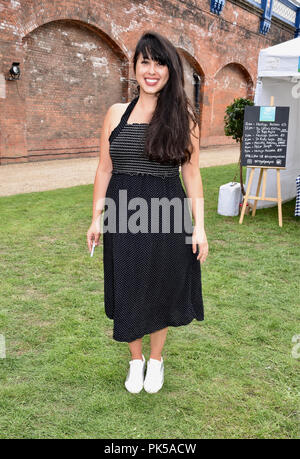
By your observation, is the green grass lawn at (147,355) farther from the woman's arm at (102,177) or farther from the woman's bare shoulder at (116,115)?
the woman's bare shoulder at (116,115)

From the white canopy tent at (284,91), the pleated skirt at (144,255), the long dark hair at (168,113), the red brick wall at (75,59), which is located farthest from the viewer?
the red brick wall at (75,59)

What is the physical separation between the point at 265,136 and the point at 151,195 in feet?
13.2

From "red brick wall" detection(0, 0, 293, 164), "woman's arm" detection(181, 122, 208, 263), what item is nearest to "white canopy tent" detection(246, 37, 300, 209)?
"woman's arm" detection(181, 122, 208, 263)

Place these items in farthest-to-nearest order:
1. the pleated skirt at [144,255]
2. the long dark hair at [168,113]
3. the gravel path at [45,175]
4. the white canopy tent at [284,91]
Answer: the gravel path at [45,175]
the white canopy tent at [284,91]
the pleated skirt at [144,255]
the long dark hair at [168,113]

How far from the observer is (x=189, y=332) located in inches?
112

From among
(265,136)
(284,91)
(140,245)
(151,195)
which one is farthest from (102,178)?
(284,91)

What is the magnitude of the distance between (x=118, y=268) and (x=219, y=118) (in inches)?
676

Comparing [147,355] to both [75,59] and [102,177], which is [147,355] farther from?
[75,59]

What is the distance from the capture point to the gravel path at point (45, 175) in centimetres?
804

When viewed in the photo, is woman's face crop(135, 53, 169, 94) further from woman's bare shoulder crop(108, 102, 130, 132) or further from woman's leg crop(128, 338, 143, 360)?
woman's leg crop(128, 338, 143, 360)

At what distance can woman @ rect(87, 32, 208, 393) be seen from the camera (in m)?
1.80

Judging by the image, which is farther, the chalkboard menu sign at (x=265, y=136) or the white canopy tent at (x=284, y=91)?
the chalkboard menu sign at (x=265, y=136)

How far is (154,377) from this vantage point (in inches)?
85.8

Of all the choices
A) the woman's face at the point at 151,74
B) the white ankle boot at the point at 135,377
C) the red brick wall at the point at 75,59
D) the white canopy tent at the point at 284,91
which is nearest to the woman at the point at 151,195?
the woman's face at the point at 151,74
